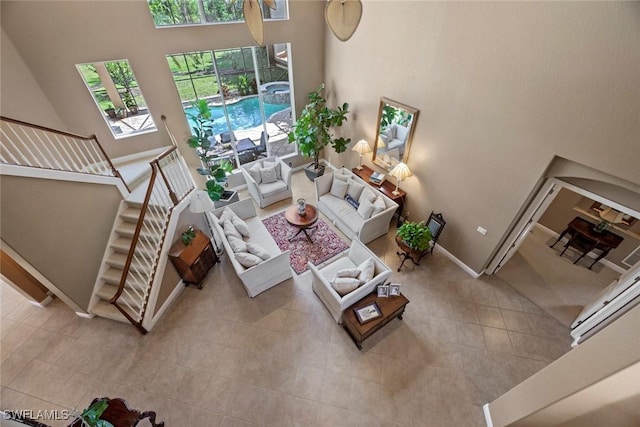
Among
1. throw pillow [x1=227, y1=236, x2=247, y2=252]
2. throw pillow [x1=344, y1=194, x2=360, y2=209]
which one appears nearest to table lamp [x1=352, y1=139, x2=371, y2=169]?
throw pillow [x1=344, y1=194, x2=360, y2=209]

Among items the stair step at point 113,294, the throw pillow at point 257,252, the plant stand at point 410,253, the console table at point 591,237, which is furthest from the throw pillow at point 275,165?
the console table at point 591,237

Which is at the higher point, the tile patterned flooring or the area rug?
the area rug

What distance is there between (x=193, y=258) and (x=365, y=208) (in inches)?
132

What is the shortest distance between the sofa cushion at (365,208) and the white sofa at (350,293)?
3.35 feet

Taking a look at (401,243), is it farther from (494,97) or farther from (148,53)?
(148,53)

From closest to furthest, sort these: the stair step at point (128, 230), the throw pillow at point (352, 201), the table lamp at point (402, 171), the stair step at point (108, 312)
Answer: the stair step at point (108, 312), the stair step at point (128, 230), the table lamp at point (402, 171), the throw pillow at point (352, 201)

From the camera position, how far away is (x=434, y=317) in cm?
429

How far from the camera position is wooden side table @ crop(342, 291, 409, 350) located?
366cm

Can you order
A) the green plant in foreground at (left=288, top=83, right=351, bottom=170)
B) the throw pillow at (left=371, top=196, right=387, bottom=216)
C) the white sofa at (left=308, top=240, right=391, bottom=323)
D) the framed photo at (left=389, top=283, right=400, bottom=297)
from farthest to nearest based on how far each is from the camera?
the green plant in foreground at (left=288, top=83, right=351, bottom=170)
the throw pillow at (left=371, top=196, right=387, bottom=216)
the framed photo at (left=389, top=283, right=400, bottom=297)
the white sofa at (left=308, top=240, right=391, bottom=323)

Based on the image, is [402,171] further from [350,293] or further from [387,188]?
[350,293]

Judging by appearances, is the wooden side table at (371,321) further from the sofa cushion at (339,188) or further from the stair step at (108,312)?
the stair step at (108,312)

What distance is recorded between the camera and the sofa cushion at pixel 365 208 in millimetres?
5285

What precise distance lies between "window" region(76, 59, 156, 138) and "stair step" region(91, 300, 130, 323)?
3.37m

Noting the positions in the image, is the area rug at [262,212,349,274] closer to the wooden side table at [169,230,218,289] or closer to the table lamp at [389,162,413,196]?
the wooden side table at [169,230,218,289]
